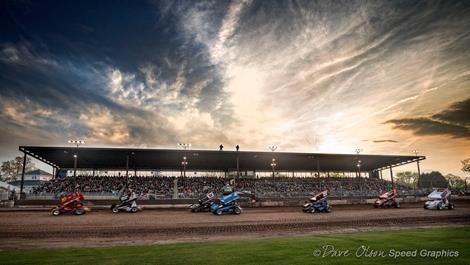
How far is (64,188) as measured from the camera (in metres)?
46.2

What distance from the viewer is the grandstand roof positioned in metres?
46.8

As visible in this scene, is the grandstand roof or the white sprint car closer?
the white sprint car

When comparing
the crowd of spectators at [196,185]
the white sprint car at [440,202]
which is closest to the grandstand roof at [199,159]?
the crowd of spectators at [196,185]

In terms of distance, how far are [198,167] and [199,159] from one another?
10.0m

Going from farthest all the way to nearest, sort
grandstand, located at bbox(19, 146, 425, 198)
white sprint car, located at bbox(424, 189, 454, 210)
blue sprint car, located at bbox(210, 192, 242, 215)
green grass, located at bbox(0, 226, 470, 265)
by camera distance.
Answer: grandstand, located at bbox(19, 146, 425, 198), white sprint car, located at bbox(424, 189, 454, 210), blue sprint car, located at bbox(210, 192, 242, 215), green grass, located at bbox(0, 226, 470, 265)

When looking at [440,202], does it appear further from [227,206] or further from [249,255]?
[249,255]

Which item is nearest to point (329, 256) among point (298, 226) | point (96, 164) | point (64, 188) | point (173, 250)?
Result: point (173, 250)

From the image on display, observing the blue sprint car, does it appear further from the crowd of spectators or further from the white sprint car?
the crowd of spectators

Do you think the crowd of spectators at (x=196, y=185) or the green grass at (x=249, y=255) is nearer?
the green grass at (x=249, y=255)

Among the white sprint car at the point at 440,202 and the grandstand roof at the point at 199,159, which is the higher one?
the grandstand roof at the point at 199,159

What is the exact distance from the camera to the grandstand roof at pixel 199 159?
1841 inches

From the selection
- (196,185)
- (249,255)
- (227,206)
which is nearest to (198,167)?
(196,185)

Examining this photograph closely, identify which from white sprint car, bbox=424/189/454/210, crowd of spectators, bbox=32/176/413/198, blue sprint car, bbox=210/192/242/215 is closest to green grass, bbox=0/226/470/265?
blue sprint car, bbox=210/192/242/215

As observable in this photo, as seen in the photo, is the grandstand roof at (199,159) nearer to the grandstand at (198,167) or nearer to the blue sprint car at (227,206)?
the grandstand at (198,167)
